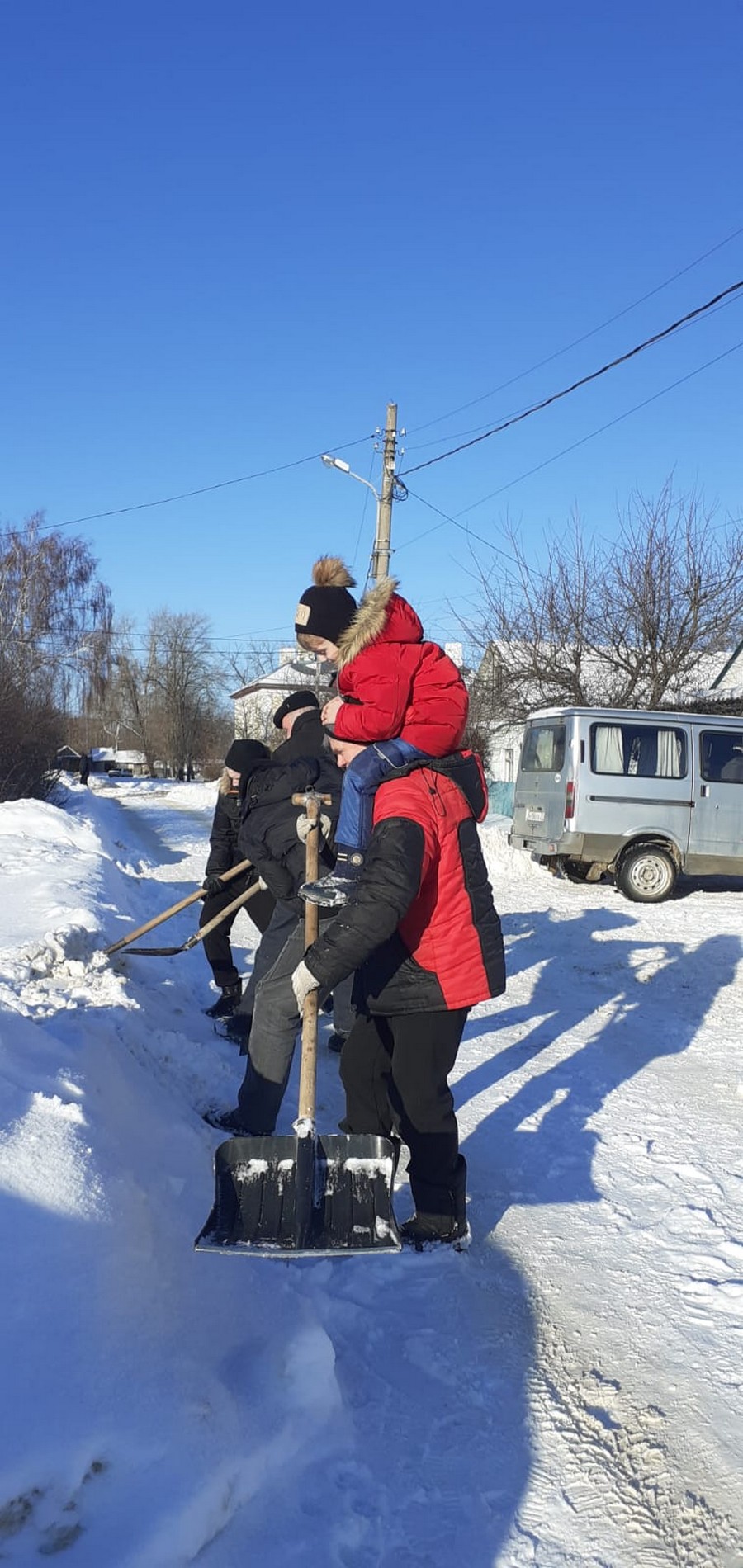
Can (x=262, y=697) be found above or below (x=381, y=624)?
above

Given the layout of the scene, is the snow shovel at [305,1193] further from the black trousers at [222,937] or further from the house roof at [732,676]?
the house roof at [732,676]

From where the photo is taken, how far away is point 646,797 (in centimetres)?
1141

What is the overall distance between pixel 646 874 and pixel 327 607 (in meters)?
8.35

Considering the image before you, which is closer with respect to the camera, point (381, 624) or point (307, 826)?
point (381, 624)

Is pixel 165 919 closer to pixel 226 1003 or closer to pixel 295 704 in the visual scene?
pixel 295 704

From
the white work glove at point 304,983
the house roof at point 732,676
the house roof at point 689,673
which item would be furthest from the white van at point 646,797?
the white work glove at point 304,983

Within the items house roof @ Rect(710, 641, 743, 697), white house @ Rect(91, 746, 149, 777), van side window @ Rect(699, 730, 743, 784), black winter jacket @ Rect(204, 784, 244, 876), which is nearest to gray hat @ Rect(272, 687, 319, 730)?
black winter jacket @ Rect(204, 784, 244, 876)

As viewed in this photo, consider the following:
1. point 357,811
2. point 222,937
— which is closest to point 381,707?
point 357,811

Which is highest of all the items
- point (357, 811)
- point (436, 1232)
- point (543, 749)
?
point (543, 749)

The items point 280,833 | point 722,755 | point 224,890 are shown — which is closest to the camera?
point 280,833

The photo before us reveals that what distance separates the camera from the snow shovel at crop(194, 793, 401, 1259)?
271 centimetres

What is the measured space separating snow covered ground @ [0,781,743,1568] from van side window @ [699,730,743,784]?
23.7 feet

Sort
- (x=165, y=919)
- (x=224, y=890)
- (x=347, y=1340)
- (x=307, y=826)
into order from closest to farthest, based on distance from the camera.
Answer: (x=347, y=1340) < (x=307, y=826) < (x=165, y=919) < (x=224, y=890)

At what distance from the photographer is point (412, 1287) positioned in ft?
10.2
